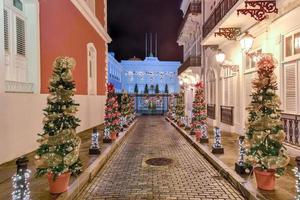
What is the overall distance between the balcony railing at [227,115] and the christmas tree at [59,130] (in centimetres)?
977

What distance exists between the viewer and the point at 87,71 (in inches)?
650

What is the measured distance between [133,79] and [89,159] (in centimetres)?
3972

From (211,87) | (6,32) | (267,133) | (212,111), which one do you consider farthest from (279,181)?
(211,87)

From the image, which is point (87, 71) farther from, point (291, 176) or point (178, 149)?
point (291, 176)

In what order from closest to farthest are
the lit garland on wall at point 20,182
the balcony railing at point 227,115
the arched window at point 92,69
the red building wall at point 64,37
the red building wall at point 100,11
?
the lit garland on wall at point 20,182, the red building wall at point 64,37, the balcony railing at point 227,115, the arched window at point 92,69, the red building wall at point 100,11

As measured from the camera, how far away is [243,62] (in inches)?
469

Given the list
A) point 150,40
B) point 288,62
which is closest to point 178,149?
point 288,62

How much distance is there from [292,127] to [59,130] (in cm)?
647

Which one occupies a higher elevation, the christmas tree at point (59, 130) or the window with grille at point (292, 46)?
the window with grille at point (292, 46)

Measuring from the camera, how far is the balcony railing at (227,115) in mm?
13508

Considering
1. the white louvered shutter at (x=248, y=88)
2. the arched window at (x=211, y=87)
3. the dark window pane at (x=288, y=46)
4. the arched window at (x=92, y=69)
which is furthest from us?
the arched window at (x=92, y=69)

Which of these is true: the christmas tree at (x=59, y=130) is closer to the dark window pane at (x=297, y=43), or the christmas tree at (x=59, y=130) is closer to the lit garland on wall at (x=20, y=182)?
the lit garland on wall at (x=20, y=182)

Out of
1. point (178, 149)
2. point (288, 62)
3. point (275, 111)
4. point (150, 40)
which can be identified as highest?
point (150, 40)

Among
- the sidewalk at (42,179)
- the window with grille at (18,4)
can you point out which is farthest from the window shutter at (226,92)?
the window with grille at (18,4)
